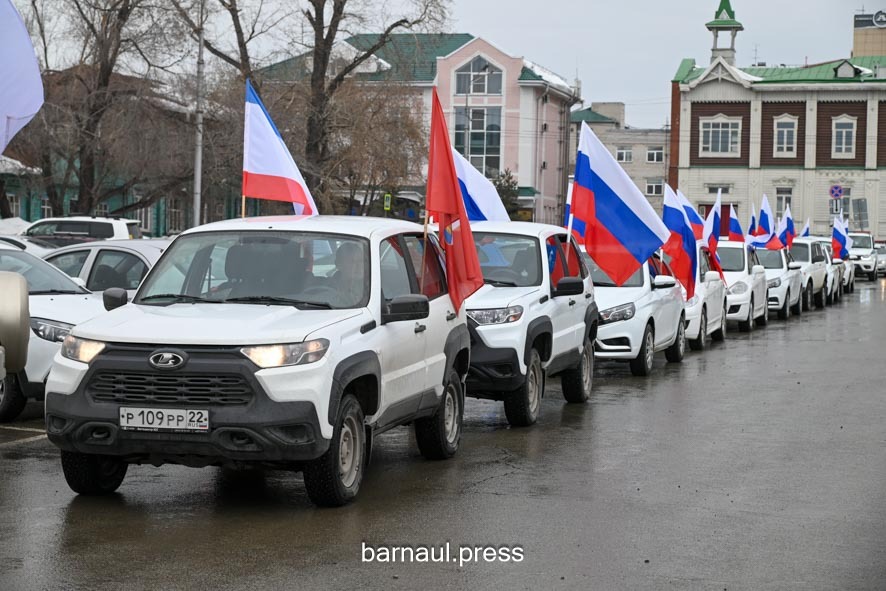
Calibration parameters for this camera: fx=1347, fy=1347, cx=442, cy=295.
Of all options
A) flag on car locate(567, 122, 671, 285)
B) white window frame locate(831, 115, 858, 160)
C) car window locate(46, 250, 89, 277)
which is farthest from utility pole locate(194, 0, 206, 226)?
white window frame locate(831, 115, 858, 160)

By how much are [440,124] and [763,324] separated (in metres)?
18.0

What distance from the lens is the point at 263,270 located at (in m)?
8.66

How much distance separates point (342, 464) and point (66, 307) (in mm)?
4749

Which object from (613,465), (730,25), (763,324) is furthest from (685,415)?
(730,25)

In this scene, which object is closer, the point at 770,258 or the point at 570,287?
the point at 570,287

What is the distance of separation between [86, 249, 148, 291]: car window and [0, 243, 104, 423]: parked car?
89.2 inches

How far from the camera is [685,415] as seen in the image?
1291 cm

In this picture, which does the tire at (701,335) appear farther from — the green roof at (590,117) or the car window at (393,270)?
the green roof at (590,117)

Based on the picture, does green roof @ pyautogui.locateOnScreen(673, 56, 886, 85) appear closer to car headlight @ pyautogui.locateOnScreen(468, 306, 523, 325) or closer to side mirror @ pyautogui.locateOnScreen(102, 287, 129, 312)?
car headlight @ pyautogui.locateOnScreen(468, 306, 523, 325)

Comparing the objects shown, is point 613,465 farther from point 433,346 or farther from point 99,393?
point 99,393

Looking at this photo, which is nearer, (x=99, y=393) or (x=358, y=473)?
(x=99, y=393)

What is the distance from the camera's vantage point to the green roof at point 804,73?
77.8m

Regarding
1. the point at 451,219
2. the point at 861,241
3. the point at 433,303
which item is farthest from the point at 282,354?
the point at 861,241

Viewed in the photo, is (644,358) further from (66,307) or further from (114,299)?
(114,299)
